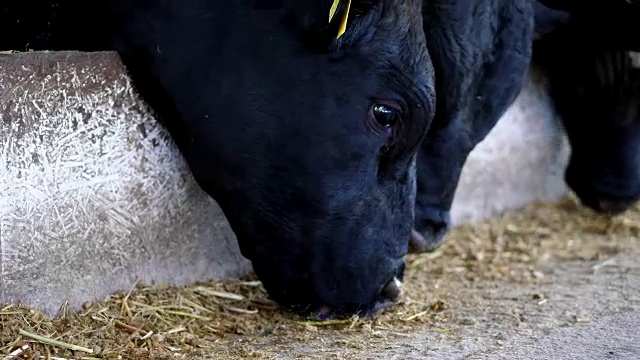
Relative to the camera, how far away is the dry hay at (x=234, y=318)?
2201mm

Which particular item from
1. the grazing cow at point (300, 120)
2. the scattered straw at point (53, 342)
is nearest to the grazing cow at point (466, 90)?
the grazing cow at point (300, 120)

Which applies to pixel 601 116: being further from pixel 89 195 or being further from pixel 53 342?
pixel 53 342

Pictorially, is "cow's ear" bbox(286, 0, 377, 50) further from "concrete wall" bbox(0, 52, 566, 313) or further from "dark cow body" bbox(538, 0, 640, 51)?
"dark cow body" bbox(538, 0, 640, 51)

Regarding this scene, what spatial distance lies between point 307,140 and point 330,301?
0.41m

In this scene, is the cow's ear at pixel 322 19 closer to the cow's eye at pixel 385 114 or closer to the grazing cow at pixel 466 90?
the cow's eye at pixel 385 114

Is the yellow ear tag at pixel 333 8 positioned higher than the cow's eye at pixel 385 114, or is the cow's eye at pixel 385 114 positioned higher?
the yellow ear tag at pixel 333 8

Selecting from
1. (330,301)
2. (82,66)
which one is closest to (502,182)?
(330,301)

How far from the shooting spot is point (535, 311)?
2699 millimetres

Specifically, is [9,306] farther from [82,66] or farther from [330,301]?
[330,301]

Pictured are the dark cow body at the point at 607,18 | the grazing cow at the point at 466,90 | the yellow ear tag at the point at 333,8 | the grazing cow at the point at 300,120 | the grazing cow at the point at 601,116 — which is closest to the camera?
the yellow ear tag at the point at 333,8

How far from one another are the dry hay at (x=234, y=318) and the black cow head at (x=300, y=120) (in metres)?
0.09

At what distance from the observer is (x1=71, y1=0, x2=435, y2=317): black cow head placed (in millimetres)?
2379

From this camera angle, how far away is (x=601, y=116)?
13.3 ft

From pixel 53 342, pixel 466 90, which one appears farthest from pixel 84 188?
pixel 466 90
